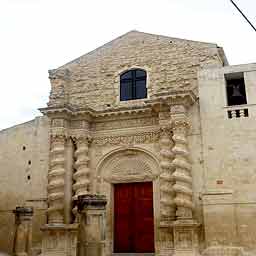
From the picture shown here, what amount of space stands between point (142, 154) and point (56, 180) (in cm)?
295

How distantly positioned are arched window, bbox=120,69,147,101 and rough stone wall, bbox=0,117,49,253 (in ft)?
10.0

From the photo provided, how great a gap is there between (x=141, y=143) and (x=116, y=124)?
1.17m

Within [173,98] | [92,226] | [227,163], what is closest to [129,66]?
[173,98]

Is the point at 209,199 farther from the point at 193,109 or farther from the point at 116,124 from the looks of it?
the point at 116,124

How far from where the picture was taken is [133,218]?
13070mm

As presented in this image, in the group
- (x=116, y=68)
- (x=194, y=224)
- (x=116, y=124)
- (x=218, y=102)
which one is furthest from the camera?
(x=116, y=68)

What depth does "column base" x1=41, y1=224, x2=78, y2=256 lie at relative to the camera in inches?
492

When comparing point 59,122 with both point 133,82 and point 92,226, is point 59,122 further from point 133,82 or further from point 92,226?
point 92,226

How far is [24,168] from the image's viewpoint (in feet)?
47.3

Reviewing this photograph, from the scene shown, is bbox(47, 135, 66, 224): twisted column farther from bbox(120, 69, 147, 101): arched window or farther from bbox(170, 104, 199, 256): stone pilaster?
bbox(170, 104, 199, 256): stone pilaster

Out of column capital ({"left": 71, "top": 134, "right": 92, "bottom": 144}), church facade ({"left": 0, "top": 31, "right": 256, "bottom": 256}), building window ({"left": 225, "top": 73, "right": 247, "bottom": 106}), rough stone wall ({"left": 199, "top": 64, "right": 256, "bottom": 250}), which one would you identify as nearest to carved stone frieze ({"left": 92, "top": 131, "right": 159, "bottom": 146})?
church facade ({"left": 0, "top": 31, "right": 256, "bottom": 256})

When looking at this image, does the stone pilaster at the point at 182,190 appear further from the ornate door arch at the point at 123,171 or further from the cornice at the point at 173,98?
the ornate door arch at the point at 123,171

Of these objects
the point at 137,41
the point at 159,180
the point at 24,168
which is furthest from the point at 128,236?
the point at 137,41

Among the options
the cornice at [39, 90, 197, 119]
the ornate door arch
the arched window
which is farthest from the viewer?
the arched window
